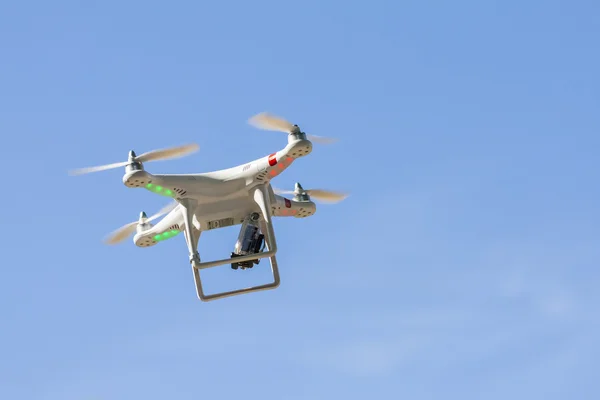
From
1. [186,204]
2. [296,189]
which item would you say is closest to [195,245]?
[186,204]

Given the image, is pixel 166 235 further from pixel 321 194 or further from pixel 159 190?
pixel 321 194

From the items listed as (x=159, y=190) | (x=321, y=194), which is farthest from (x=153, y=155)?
(x=321, y=194)

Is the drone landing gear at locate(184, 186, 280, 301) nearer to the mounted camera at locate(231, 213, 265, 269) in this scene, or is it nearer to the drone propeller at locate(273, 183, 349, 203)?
the mounted camera at locate(231, 213, 265, 269)

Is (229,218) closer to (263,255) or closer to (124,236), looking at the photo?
(263,255)

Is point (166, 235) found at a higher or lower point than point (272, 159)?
lower

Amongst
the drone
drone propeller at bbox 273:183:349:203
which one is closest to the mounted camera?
the drone

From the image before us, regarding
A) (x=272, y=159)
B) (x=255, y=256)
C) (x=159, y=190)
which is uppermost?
(x=272, y=159)
